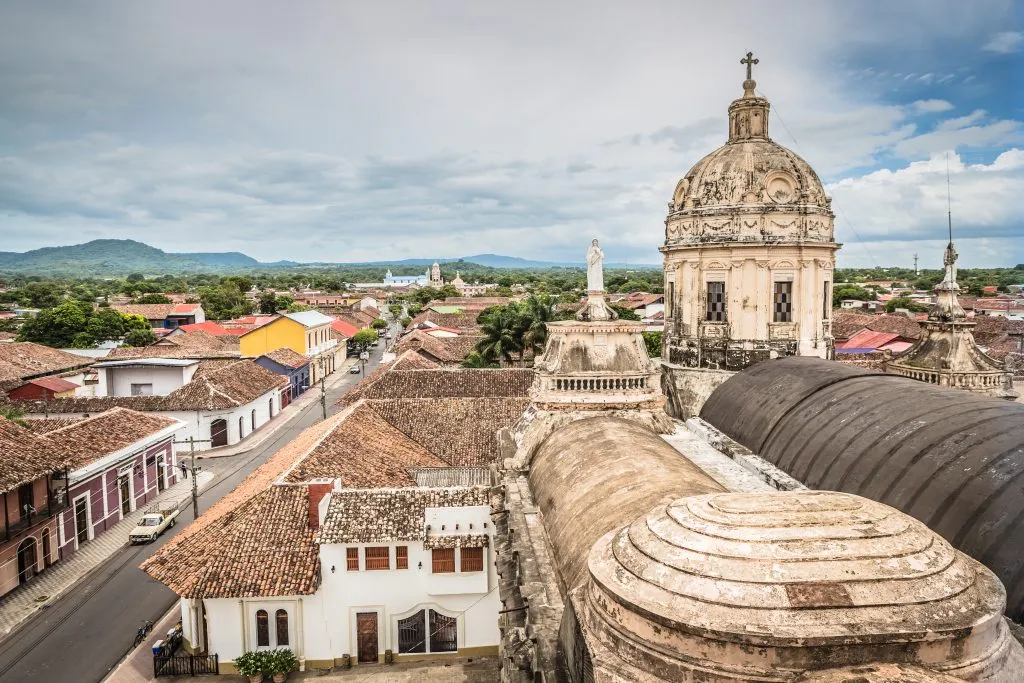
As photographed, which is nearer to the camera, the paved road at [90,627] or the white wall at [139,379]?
the paved road at [90,627]

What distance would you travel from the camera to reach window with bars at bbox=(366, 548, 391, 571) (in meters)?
18.1

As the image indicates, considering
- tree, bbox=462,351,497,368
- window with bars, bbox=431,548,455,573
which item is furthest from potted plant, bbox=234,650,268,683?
tree, bbox=462,351,497,368

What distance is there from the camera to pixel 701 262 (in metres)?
19.9

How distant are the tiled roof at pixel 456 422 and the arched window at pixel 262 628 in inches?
410

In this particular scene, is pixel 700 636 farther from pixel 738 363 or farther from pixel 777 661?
pixel 738 363

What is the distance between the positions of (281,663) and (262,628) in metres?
1.07

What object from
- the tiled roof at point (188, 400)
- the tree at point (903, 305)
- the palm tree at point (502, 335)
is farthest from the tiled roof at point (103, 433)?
the tree at point (903, 305)

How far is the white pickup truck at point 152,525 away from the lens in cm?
2666

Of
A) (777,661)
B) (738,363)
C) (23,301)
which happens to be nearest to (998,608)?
(777,661)

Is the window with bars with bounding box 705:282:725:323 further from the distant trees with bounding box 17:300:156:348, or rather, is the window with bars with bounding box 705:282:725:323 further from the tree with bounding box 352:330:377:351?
the tree with bounding box 352:330:377:351

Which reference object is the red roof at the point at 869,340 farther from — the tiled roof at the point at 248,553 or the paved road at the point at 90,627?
the paved road at the point at 90,627

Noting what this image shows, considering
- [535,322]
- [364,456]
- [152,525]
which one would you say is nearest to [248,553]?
[364,456]

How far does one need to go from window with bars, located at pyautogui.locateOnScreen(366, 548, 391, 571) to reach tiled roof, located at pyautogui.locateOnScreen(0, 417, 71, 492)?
11519mm

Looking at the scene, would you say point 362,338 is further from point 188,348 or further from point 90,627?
point 90,627
